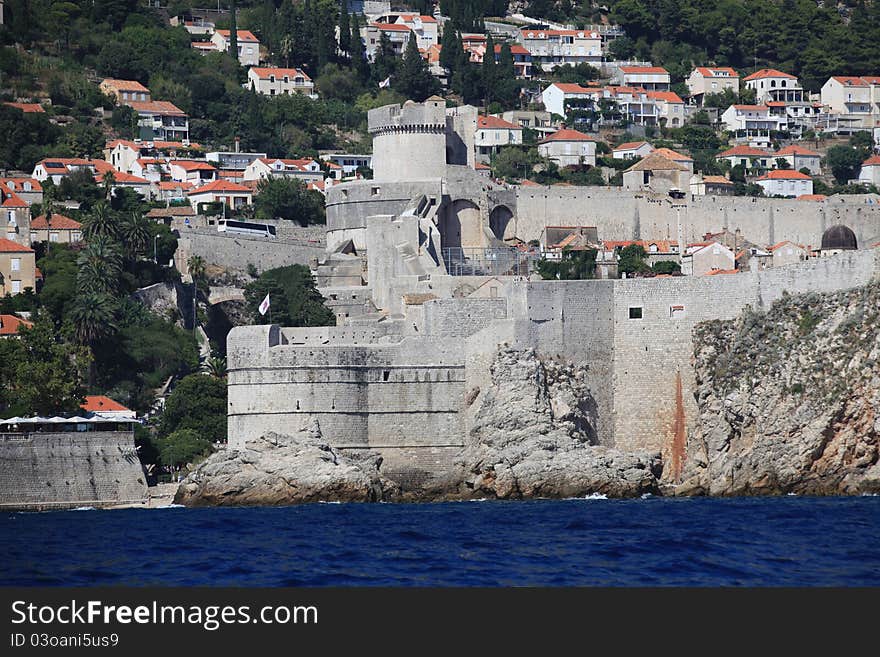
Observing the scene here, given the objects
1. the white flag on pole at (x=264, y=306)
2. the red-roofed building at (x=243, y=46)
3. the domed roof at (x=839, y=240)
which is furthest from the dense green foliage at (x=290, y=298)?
the red-roofed building at (x=243, y=46)

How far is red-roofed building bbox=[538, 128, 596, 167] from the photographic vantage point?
98312mm

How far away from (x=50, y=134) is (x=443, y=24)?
125 ft

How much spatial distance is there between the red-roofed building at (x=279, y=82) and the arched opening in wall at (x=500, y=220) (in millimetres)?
35840

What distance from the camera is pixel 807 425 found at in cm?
5475

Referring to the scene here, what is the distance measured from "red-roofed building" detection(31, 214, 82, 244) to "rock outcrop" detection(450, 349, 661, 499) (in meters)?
22.5

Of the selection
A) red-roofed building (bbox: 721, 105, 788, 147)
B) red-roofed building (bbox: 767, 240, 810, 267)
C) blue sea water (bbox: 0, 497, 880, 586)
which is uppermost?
red-roofed building (bbox: 721, 105, 788, 147)

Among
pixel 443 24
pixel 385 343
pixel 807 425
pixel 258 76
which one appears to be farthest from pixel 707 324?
pixel 443 24

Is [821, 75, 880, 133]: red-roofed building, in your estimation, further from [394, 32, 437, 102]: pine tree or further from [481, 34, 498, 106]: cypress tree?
[394, 32, 437, 102]: pine tree

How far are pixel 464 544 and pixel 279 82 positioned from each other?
212 ft

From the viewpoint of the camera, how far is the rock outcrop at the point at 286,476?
56.5m

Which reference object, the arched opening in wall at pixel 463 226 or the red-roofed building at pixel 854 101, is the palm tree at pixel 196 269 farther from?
the red-roofed building at pixel 854 101

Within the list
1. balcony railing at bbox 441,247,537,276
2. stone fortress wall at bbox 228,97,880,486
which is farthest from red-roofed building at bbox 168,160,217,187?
stone fortress wall at bbox 228,97,880,486

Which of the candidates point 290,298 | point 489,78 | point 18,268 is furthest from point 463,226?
point 489,78

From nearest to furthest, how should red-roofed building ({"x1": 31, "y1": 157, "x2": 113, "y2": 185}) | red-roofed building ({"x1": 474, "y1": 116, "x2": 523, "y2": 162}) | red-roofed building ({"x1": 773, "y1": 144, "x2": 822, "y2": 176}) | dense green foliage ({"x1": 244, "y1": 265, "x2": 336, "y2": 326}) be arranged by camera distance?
dense green foliage ({"x1": 244, "y1": 265, "x2": 336, "y2": 326}) < red-roofed building ({"x1": 31, "y1": 157, "x2": 113, "y2": 185}) < red-roofed building ({"x1": 474, "y1": 116, "x2": 523, "y2": 162}) < red-roofed building ({"x1": 773, "y1": 144, "x2": 822, "y2": 176})
